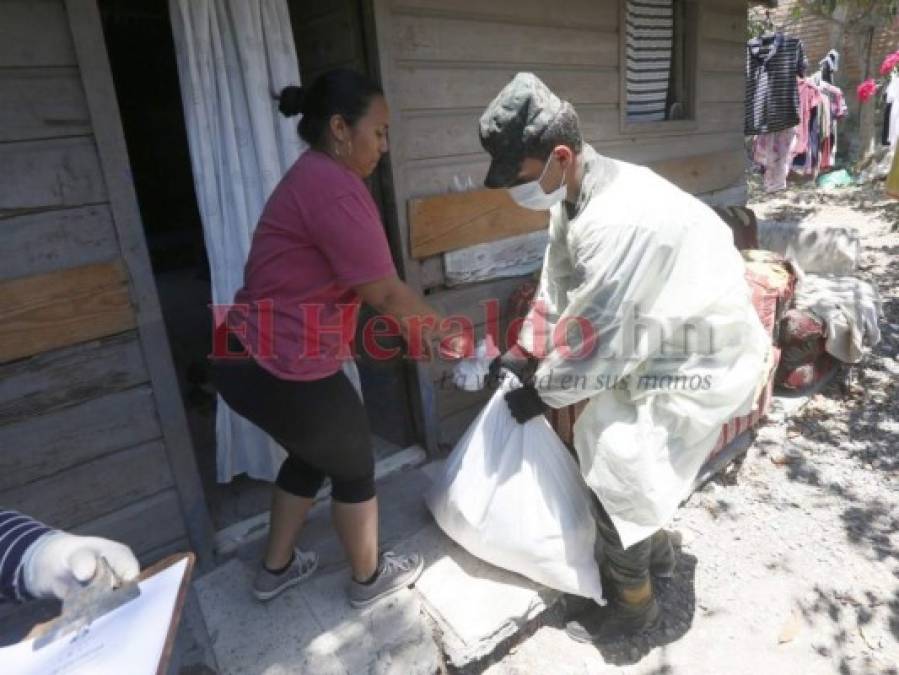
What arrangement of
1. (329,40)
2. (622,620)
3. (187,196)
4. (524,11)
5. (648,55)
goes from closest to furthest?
(622,620)
(329,40)
(524,11)
(648,55)
(187,196)

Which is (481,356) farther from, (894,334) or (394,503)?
(894,334)

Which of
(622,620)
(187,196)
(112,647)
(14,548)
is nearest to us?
(112,647)

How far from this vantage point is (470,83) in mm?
3088

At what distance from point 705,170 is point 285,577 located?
4.21m

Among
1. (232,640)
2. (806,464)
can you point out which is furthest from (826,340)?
(232,640)

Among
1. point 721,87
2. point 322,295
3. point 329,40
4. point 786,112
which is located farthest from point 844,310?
point 322,295

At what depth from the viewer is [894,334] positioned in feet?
16.3

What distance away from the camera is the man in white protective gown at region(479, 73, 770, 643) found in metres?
1.79

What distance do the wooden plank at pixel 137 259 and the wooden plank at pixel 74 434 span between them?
0.08 m

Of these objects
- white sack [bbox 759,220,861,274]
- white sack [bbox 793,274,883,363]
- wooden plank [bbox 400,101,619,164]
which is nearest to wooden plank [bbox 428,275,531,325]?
wooden plank [bbox 400,101,619,164]

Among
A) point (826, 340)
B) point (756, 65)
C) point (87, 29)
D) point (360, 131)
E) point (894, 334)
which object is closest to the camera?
point (360, 131)

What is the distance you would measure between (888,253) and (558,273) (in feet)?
23.1

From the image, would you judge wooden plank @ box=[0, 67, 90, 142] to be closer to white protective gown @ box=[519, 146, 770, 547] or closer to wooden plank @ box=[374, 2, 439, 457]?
wooden plank @ box=[374, 2, 439, 457]

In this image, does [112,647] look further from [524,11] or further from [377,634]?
[524,11]
